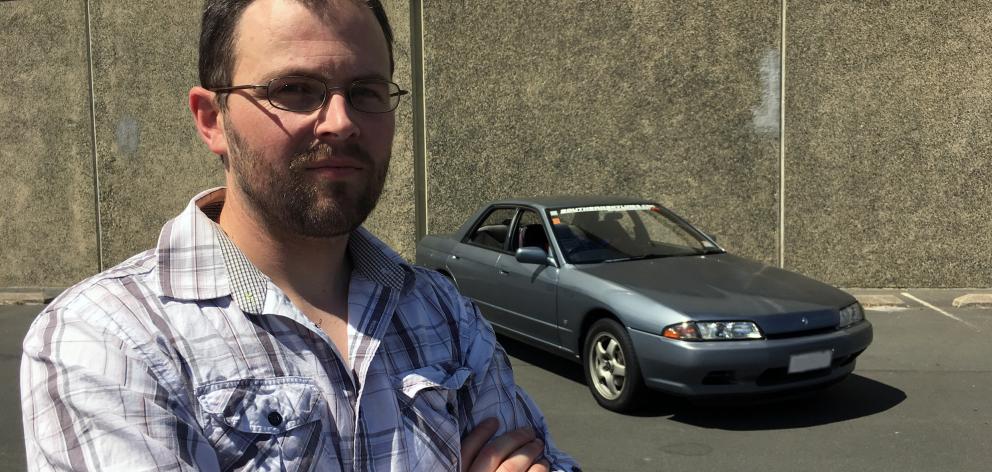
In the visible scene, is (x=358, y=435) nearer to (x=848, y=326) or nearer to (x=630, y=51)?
(x=848, y=326)

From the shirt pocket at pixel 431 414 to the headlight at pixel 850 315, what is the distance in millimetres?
4458

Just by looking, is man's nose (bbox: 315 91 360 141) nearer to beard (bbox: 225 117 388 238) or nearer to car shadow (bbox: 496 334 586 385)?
beard (bbox: 225 117 388 238)

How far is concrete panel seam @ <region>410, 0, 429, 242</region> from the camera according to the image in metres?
10.8

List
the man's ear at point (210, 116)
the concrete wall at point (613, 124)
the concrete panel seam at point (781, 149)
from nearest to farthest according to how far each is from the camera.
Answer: the man's ear at point (210, 116) < the concrete wall at point (613, 124) < the concrete panel seam at point (781, 149)

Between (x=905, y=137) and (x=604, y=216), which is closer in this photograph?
(x=604, y=216)

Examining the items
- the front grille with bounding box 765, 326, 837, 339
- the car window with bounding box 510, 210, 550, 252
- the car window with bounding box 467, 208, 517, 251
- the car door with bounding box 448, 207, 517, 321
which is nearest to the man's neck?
the front grille with bounding box 765, 326, 837, 339

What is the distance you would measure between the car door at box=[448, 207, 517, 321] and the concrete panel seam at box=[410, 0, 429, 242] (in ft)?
11.9

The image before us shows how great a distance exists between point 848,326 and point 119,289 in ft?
16.8


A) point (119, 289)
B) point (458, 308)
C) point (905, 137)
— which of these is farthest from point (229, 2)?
point (905, 137)

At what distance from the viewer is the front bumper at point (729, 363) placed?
16.5 feet

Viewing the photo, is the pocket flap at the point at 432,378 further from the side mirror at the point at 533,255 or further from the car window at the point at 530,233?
the car window at the point at 530,233

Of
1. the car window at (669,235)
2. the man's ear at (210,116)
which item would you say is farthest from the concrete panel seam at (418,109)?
the man's ear at (210,116)

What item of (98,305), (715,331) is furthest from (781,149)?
(98,305)

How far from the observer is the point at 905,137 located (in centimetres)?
977
